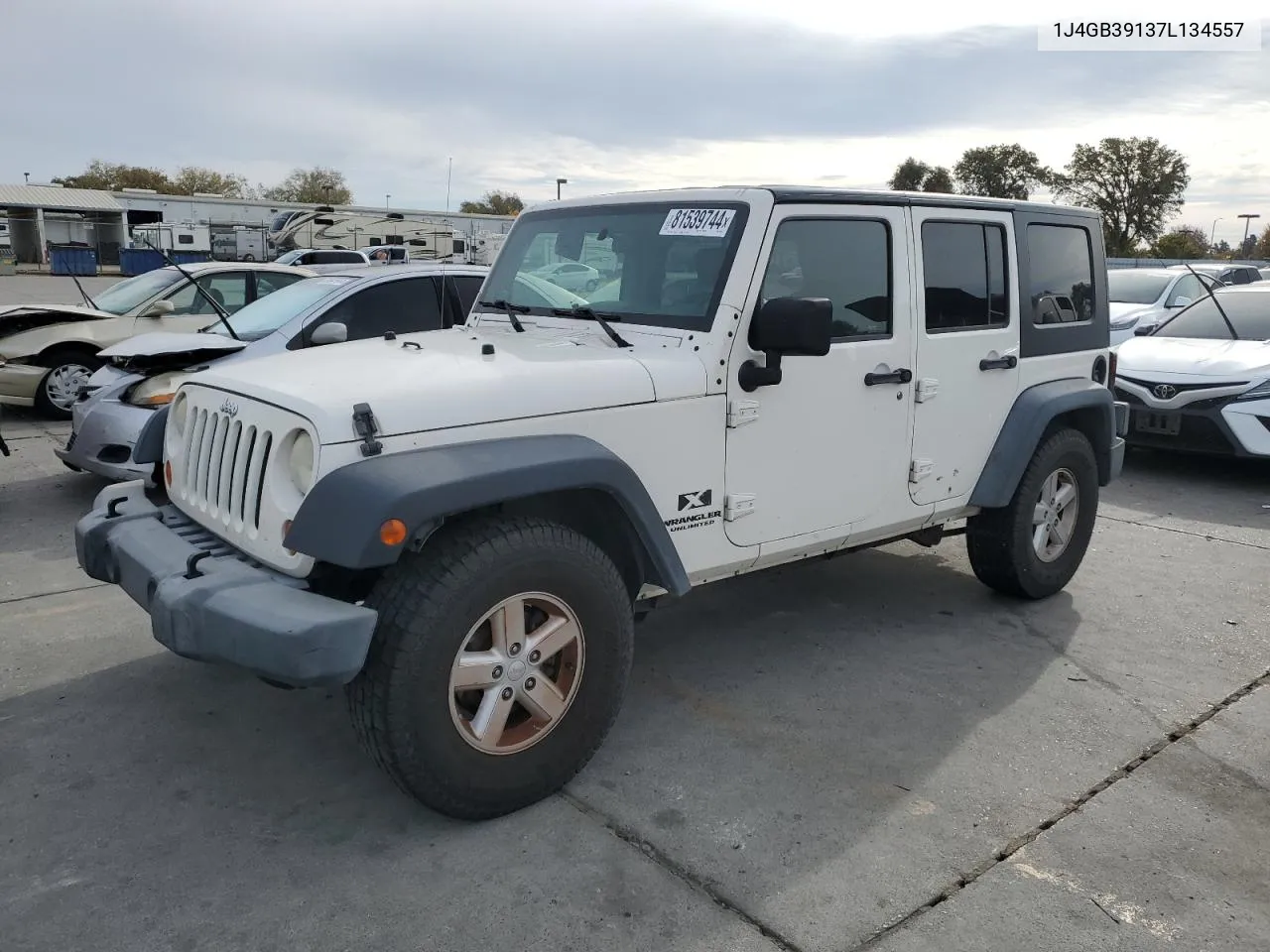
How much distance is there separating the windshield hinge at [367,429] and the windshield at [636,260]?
4.14ft

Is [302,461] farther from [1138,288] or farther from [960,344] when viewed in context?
[1138,288]

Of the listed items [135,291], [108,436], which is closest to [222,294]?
[135,291]

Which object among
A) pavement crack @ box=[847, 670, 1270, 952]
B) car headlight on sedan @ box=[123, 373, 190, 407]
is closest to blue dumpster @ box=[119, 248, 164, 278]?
car headlight on sedan @ box=[123, 373, 190, 407]

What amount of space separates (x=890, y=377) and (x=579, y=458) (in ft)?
5.33

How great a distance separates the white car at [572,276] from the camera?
13.3 ft

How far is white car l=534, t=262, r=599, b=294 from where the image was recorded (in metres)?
4.04

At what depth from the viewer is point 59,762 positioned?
342 cm

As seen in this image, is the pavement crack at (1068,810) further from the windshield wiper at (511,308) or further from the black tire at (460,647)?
the windshield wiper at (511,308)

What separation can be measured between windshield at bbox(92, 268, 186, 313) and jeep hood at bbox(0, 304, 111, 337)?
1.35 feet

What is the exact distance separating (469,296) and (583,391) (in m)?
4.54

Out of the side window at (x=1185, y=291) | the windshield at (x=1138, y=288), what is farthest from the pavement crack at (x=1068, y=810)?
the windshield at (x=1138, y=288)

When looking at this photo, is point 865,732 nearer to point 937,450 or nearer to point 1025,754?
point 1025,754

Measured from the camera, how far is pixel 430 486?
270 cm

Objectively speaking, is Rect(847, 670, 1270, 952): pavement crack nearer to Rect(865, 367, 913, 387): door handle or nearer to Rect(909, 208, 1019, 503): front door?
Rect(909, 208, 1019, 503): front door
